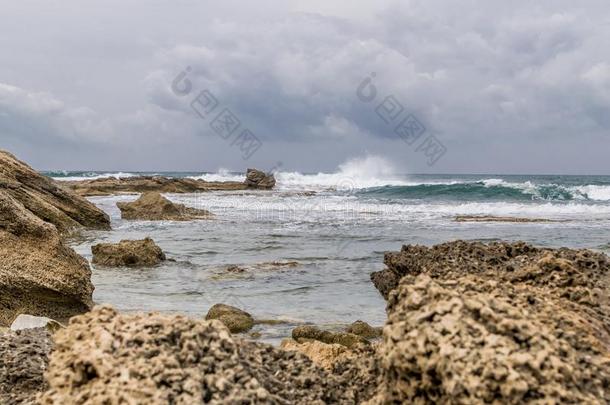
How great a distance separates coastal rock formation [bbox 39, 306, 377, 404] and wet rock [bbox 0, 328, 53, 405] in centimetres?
105

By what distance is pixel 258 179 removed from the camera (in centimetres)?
5166

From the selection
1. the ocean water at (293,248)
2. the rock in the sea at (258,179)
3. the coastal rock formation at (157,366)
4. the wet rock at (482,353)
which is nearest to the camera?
the wet rock at (482,353)

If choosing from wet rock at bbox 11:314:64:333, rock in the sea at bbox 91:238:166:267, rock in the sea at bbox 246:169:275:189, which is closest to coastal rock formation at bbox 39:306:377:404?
wet rock at bbox 11:314:64:333

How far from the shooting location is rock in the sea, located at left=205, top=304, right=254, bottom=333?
746 cm

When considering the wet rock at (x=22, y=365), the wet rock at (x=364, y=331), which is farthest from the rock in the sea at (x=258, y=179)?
the wet rock at (x=22, y=365)

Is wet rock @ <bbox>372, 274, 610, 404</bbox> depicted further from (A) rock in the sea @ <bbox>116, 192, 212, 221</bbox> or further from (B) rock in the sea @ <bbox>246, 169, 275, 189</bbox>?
(B) rock in the sea @ <bbox>246, 169, 275, 189</bbox>

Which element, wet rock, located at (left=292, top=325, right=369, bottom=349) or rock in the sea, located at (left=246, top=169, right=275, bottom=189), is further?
rock in the sea, located at (left=246, top=169, right=275, bottom=189)

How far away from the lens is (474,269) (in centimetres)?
434

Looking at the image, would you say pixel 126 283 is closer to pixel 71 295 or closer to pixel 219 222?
pixel 71 295

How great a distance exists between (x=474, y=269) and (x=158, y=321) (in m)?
2.41

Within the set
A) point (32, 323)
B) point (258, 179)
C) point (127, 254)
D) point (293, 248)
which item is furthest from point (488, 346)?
point (258, 179)

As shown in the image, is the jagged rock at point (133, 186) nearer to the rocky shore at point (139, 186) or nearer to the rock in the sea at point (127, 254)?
the rocky shore at point (139, 186)

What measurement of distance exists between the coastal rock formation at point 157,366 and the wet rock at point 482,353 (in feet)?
1.73

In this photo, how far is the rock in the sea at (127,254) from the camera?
476 inches
